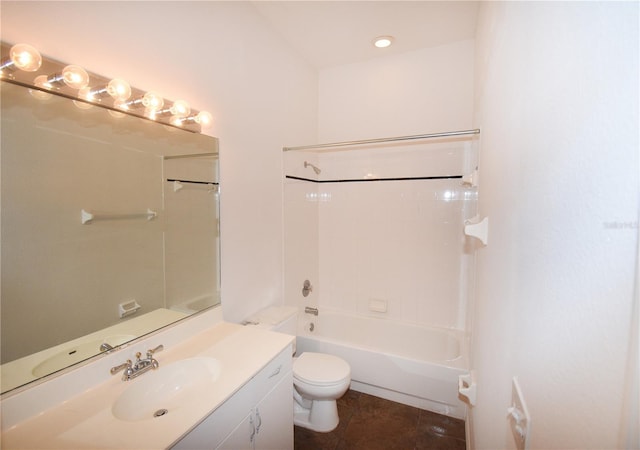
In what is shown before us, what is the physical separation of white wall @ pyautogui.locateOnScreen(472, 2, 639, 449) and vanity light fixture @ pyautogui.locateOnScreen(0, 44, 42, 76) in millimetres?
1465

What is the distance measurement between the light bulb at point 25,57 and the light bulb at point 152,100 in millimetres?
391

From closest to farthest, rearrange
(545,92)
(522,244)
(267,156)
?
(545,92) → (522,244) → (267,156)

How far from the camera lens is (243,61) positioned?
2.01 metres

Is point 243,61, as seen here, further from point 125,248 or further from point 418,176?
point 418,176

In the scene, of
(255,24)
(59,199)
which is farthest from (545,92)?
(255,24)

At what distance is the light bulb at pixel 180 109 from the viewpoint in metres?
1.47

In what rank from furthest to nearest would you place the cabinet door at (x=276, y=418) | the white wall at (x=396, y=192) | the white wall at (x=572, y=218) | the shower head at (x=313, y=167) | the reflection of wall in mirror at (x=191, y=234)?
the shower head at (x=313, y=167) < the white wall at (x=396, y=192) < the reflection of wall in mirror at (x=191, y=234) < the cabinet door at (x=276, y=418) < the white wall at (x=572, y=218)

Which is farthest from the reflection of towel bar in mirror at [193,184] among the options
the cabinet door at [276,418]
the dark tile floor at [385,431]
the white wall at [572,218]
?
the dark tile floor at [385,431]

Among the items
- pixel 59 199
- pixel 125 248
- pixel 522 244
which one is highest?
Result: pixel 59 199

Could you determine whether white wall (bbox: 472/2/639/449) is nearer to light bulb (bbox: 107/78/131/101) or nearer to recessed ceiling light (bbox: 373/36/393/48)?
light bulb (bbox: 107/78/131/101)

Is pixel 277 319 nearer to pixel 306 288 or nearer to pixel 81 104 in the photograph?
pixel 306 288

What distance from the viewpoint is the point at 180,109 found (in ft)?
4.85

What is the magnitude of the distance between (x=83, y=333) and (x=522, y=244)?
1.60 meters

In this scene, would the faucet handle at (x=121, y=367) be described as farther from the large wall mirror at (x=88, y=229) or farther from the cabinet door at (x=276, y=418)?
the cabinet door at (x=276, y=418)
